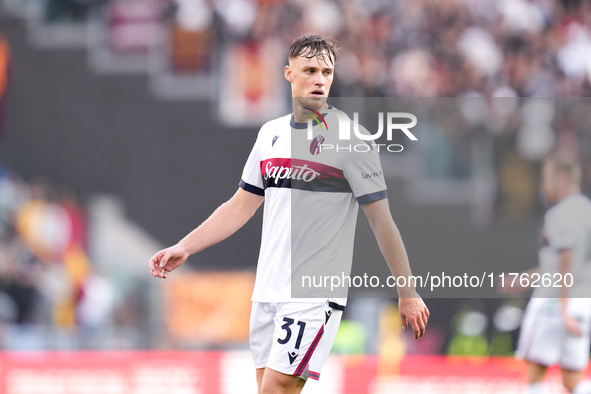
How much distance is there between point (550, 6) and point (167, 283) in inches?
298

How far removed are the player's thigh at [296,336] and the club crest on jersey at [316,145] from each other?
2.39 ft

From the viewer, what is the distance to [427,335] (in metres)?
11.6

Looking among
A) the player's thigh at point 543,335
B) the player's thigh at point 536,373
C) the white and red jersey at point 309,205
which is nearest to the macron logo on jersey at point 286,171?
the white and red jersey at point 309,205

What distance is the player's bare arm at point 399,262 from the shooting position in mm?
4238

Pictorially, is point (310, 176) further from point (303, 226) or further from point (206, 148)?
point (206, 148)

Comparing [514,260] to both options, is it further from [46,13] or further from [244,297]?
[46,13]

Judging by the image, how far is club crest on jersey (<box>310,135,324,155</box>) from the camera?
4.50 m

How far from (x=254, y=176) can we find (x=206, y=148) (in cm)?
869

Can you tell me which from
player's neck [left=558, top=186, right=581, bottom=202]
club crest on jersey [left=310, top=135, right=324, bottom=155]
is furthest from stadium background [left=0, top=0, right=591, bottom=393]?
club crest on jersey [left=310, top=135, right=324, bottom=155]

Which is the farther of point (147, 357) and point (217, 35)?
point (217, 35)

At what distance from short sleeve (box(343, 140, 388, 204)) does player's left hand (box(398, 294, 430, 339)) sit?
49cm

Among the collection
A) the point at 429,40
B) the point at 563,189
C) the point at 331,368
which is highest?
the point at 429,40

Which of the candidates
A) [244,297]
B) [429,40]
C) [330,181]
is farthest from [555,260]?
[429,40]

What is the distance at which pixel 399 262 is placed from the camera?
4.28 m
